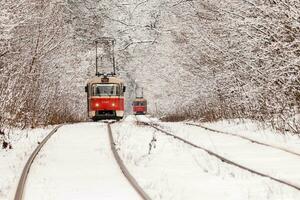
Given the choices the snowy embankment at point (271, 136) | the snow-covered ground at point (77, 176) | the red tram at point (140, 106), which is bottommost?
the snow-covered ground at point (77, 176)

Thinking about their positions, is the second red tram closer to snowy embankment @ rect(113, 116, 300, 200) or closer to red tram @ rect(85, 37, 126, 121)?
red tram @ rect(85, 37, 126, 121)

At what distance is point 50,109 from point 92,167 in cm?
2013

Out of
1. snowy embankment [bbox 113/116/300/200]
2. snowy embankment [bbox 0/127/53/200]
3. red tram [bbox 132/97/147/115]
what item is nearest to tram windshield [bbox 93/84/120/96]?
snowy embankment [bbox 0/127/53/200]

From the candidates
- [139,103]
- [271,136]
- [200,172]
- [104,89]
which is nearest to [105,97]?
[104,89]

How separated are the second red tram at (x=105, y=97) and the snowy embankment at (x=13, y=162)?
1441 centimetres

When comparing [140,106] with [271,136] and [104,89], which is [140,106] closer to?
[104,89]

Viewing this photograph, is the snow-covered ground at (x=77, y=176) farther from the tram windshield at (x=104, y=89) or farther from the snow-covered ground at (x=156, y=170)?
the tram windshield at (x=104, y=89)

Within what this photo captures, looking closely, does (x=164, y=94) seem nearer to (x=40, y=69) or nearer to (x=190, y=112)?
(x=190, y=112)

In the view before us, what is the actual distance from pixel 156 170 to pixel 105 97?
2382 cm

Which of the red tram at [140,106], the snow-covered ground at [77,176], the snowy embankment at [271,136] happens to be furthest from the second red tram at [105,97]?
the red tram at [140,106]

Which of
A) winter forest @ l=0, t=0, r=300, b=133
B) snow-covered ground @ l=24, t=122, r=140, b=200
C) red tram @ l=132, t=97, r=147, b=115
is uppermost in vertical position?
red tram @ l=132, t=97, r=147, b=115

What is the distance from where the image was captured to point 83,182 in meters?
9.57

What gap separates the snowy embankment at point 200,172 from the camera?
8.33 metres

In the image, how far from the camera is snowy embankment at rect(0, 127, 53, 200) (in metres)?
9.02
